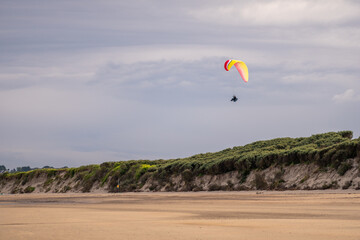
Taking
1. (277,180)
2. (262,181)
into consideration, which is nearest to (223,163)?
(262,181)

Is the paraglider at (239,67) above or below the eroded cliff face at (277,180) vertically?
above

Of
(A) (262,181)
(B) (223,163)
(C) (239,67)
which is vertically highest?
(C) (239,67)

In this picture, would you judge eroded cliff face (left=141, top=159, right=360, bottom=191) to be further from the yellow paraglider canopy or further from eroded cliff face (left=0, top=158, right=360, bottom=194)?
the yellow paraglider canopy

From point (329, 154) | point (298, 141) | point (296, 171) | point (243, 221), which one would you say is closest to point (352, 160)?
point (329, 154)

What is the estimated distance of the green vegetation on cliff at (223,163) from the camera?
32.0 m

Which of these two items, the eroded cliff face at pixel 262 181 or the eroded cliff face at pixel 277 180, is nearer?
the eroded cliff face at pixel 277 180

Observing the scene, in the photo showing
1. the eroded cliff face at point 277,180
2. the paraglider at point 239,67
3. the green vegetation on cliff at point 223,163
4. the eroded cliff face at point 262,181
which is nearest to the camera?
the eroded cliff face at point 277,180

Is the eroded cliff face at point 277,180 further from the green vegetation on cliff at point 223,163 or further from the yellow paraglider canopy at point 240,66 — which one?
the yellow paraglider canopy at point 240,66

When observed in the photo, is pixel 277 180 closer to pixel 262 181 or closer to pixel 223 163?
pixel 262 181

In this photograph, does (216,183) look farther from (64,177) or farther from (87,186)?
(64,177)

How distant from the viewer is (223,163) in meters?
38.9

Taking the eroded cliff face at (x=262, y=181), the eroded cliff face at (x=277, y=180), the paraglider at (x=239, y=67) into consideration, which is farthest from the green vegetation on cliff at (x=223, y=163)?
the paraglider at (x=239, y=67)

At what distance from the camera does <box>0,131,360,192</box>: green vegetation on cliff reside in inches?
1261

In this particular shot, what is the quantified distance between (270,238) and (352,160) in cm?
2311
